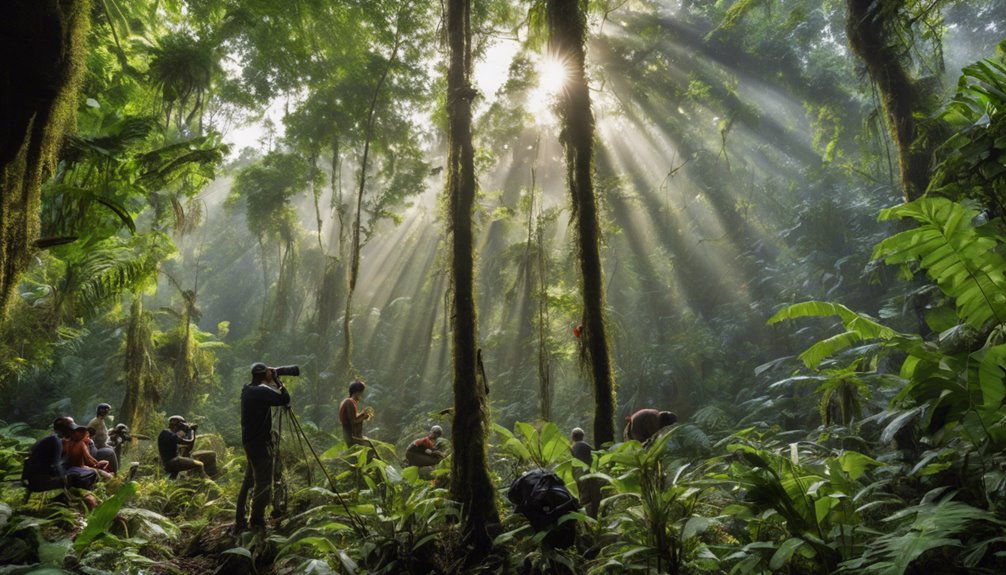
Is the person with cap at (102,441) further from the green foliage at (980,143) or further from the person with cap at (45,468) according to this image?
the green foliage at (980,143)

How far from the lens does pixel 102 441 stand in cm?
905

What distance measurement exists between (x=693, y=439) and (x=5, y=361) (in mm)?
14319

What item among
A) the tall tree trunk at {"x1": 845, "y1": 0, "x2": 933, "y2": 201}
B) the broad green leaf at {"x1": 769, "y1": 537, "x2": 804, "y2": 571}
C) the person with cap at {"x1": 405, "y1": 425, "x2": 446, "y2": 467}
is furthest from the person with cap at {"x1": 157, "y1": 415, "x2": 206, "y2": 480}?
the tall tree trunk at {"x1": 845, "y1": 0, "x2": 933, "y2": 201}

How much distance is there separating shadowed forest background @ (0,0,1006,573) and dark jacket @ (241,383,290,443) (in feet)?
2.48

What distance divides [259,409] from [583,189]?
4.37 meters

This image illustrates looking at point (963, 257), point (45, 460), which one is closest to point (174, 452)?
point (45, 460)

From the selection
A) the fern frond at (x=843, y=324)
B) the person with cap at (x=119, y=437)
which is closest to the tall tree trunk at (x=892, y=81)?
the fern frond at (x=843, y=324)

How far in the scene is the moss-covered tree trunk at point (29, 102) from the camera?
3949 mm

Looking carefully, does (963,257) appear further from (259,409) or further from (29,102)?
(29,102)

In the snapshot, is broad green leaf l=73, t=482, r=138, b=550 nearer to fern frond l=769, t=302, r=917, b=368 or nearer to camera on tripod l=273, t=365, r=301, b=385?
camera on tripod l=273, t=365, r=301, b=385

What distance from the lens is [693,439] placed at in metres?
12.9

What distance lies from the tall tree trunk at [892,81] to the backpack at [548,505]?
6.68m

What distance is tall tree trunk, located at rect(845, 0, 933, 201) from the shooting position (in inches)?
289

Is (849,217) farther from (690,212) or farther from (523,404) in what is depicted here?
(523,404)
